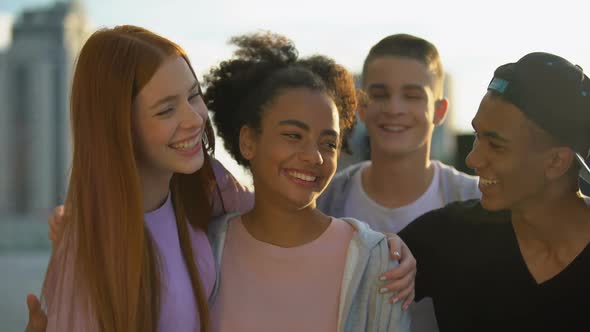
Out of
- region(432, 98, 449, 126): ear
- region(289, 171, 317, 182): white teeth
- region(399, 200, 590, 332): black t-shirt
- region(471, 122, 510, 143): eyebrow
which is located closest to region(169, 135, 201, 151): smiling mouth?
region(289, 171, 317, 182): white teeth

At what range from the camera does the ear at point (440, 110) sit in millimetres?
3783

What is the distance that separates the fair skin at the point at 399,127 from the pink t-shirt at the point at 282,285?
0.91 m

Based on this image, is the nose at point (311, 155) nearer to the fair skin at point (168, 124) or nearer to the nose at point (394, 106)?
the fair skin at point (168, 124)

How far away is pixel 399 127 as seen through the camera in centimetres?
352

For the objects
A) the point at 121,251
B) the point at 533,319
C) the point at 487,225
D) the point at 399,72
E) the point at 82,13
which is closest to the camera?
the point at 121,251


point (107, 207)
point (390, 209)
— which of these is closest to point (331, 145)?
point (107, 207)

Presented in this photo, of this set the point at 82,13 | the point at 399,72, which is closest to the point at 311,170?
the point at 399,72

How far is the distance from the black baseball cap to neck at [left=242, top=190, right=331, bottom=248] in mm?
754

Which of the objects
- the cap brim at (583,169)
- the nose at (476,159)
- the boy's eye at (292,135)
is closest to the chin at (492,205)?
the nose at (476,159)

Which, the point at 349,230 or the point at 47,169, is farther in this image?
the point at 47,169

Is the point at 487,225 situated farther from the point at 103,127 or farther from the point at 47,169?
the point at 47,169

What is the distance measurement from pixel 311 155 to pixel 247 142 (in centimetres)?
28

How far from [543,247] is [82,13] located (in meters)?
19.6

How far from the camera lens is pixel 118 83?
94.0 inches
